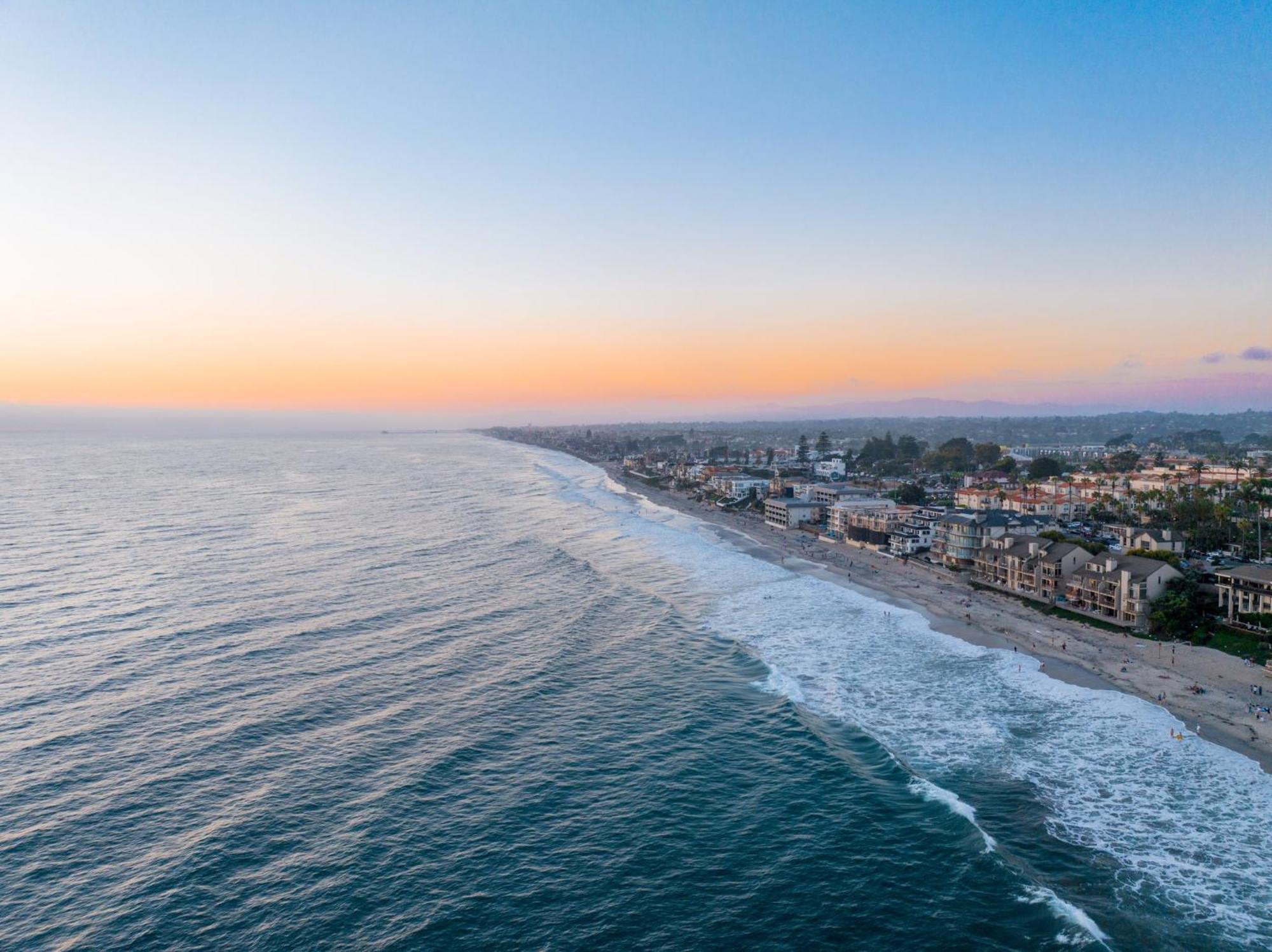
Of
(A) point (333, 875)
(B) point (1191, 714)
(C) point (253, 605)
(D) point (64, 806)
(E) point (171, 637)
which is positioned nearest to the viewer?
(A) point (333, 875)

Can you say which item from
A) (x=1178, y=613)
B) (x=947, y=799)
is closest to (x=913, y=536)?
(x=1178, y=613)

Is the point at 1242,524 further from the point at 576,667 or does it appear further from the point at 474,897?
the point at 474,897

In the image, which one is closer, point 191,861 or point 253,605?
point 191,861

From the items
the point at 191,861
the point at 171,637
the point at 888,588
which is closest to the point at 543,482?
the point at 888,588

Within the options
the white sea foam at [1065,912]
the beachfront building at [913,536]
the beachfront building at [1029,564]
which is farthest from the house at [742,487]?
the white sea foam at [1065,912]

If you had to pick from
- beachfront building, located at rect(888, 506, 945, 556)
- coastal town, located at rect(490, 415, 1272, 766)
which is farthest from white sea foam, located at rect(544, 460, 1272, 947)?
beachfront building, located at rect(888, 506, 945, 556)

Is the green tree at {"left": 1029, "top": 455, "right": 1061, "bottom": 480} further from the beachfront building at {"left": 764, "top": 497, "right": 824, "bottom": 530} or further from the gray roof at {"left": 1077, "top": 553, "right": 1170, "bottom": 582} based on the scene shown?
the gray roof at {"left": 1077, "top": 553, "right": 1170, "bottom": 582}

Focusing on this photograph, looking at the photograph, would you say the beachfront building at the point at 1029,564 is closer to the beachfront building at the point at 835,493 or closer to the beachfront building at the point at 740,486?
the beachfront building at the point at 835,493
